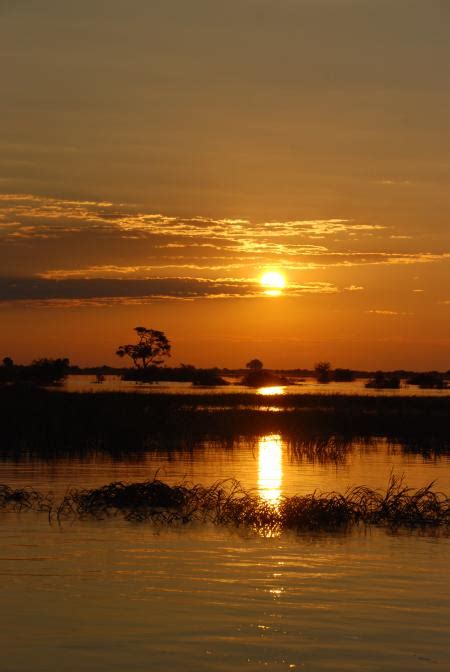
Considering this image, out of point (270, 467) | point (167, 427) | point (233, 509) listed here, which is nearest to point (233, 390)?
point (167, 427)

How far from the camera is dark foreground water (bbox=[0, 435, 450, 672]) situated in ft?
34.6

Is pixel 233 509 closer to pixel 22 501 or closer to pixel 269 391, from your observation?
pixel 22 501

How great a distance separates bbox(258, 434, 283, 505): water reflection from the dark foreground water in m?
4.19

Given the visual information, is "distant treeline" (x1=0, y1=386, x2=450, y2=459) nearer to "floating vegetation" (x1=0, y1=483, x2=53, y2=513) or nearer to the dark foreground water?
"floating vegetation" (x1=0, y1=483, x2=53, y2=513)

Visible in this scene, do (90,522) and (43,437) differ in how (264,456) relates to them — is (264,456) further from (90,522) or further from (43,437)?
(90,522)

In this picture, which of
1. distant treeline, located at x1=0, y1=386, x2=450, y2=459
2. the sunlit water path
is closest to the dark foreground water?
distant treeline, located at x1=0, y1=386, x2=450, y2=459

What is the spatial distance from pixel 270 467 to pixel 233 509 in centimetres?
927

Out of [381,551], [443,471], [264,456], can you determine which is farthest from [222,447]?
[381,551]

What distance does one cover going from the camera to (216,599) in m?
12.8

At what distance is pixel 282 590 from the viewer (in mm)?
13305

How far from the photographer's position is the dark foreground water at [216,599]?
1055cm

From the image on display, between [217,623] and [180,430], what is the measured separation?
87.5ft

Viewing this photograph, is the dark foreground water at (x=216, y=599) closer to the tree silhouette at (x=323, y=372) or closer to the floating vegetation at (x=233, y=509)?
the floating vegetation at (x=233, y=509)

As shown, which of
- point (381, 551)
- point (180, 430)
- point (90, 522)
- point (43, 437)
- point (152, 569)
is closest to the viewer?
point (152, 569)
